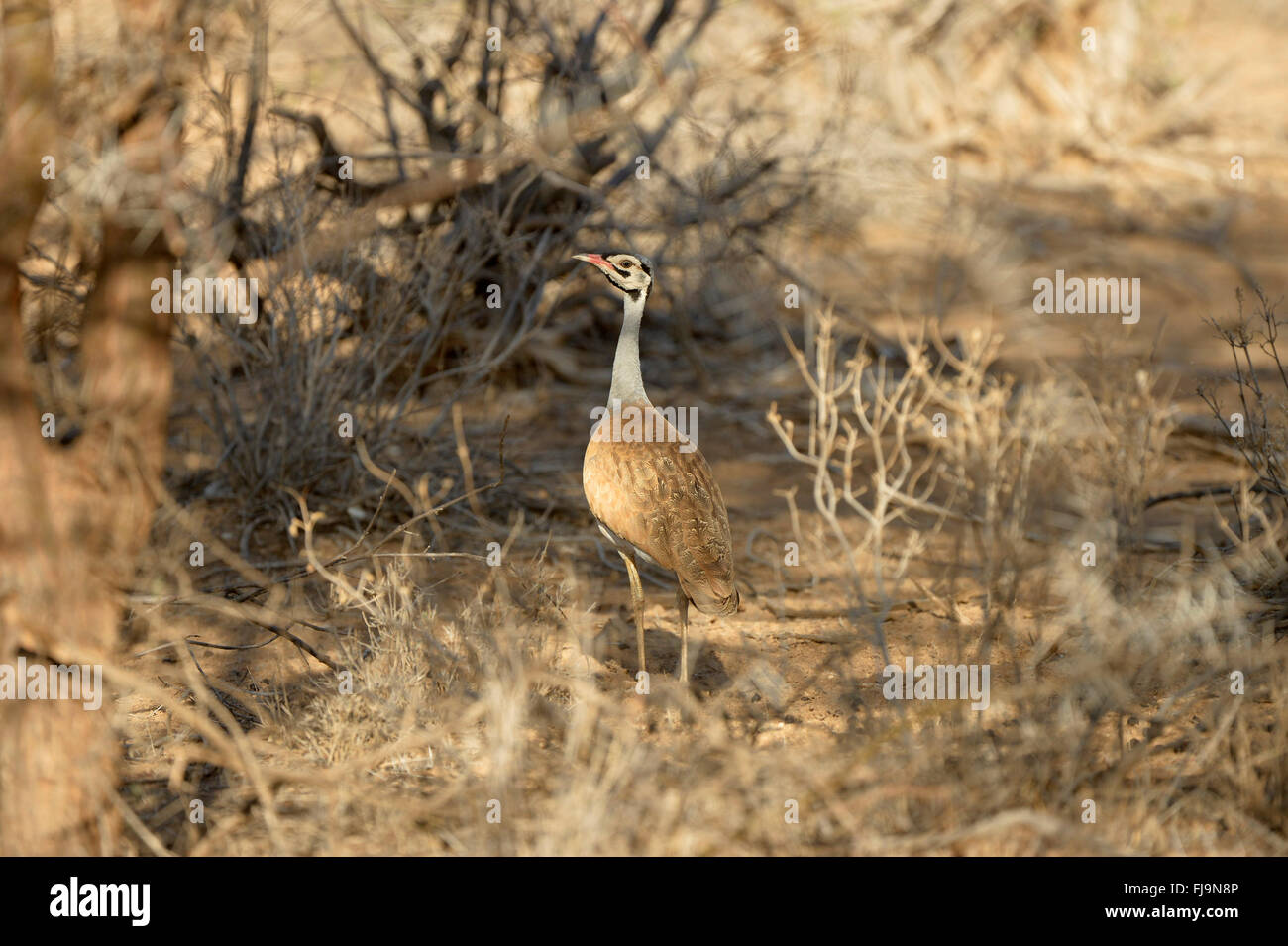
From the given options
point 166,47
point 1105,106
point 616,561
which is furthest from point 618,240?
point 1105,106

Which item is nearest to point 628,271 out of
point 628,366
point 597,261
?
point 597,261

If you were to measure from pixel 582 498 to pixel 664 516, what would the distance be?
2160mm

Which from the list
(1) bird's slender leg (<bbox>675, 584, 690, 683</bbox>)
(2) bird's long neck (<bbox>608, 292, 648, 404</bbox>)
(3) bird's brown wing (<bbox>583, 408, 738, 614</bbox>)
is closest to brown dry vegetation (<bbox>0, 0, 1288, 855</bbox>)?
(1) bird's slender leg (<bbox>675, 584, 690, 683</bbox>)

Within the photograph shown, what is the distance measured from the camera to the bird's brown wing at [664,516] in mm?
4738

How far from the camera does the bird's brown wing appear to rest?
4738 mm

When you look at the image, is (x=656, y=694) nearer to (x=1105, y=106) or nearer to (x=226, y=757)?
(x=226, y=757)

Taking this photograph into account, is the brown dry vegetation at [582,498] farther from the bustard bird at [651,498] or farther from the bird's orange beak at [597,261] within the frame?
the bird's orange beak at [597,261]

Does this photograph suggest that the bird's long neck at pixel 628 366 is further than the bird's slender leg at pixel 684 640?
Yes

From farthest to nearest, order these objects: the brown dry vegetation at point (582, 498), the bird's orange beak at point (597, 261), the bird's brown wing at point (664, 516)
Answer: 1. the bird's orange beak at point (597, 261)
2. the bird's brown wing at point (664, 516)
3. the brown dry vegetation at point (582, 498)

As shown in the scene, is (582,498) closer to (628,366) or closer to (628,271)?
(628,366)

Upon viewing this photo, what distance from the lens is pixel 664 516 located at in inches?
187

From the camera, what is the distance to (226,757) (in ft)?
12.5

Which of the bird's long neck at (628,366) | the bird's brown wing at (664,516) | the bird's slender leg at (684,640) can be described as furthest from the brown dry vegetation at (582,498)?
the bird's long neck at (628,366)

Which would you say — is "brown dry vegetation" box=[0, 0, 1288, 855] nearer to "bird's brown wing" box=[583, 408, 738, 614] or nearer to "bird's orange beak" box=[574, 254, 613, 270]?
"bird's brown wing" box=[583, 408, 738, 614]
